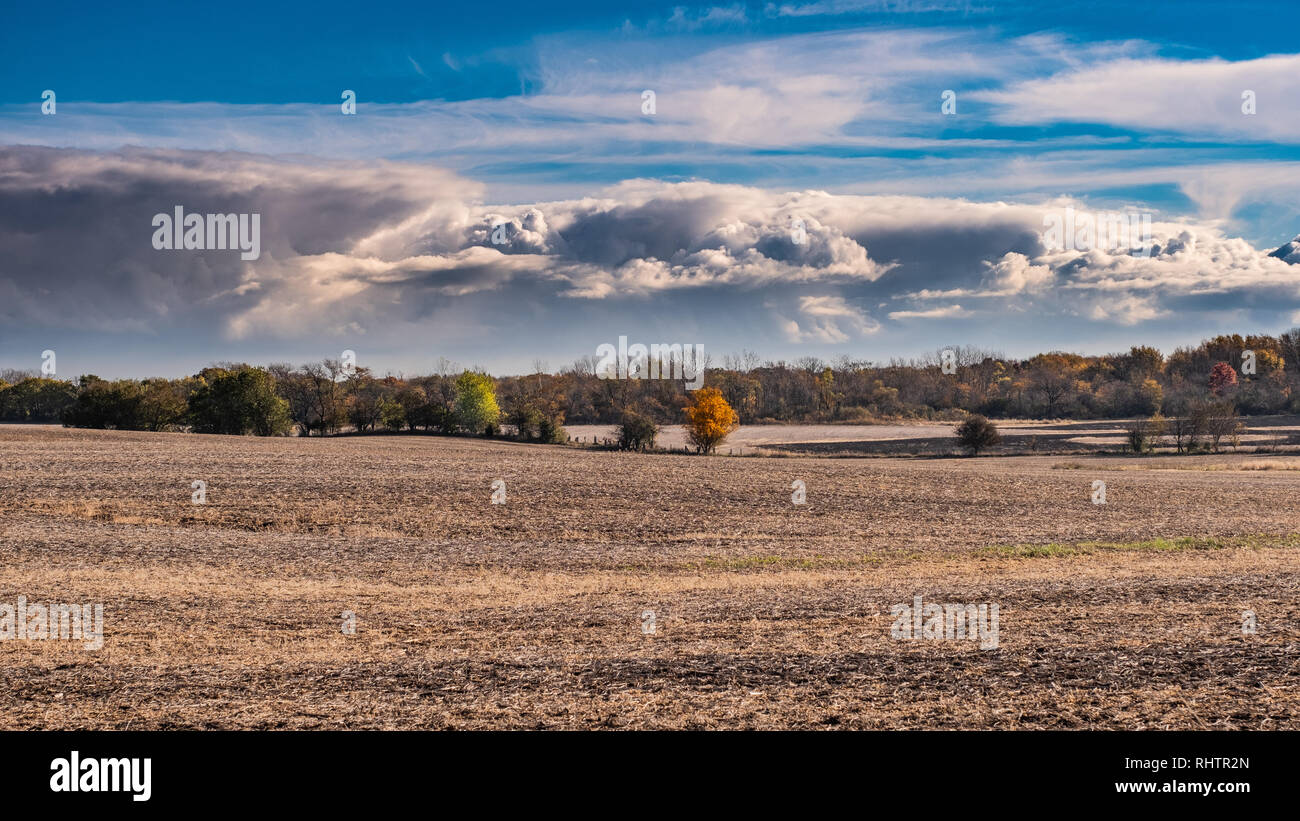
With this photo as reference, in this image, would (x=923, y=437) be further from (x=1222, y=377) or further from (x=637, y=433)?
(x=1222, y=377)

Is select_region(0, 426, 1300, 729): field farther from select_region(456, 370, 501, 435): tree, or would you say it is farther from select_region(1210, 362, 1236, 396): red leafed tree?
select_region(1210, 362, 1236, 396): red leafed tree

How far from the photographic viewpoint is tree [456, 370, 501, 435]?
351ft

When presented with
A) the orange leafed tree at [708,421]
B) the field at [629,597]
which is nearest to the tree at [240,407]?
the field at [629,597]

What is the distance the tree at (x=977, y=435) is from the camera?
305ft

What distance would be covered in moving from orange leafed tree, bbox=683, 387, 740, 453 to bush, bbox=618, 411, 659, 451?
408 centimetres

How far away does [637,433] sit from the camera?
88500 mm

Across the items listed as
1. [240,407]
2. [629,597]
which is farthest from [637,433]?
[629,597]

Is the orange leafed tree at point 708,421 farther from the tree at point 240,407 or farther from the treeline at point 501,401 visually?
the tree at point 240,407

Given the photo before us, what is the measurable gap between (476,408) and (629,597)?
8869 cm

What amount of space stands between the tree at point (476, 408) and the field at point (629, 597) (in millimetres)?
55049

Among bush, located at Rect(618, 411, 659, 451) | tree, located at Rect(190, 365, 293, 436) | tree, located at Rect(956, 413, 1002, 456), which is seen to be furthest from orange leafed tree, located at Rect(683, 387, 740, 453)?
tree, located at Rect(190, 365, 293, 436)

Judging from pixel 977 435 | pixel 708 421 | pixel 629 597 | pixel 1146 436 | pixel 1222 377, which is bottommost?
pixel 629 597

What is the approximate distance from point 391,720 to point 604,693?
9.32 ft
